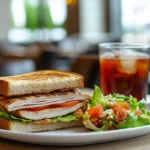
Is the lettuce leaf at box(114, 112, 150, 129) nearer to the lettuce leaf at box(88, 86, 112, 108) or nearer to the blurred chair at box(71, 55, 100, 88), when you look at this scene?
the lettuce leaf at box(88, 86, 112, 108)

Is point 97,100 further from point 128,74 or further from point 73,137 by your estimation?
point 128,74

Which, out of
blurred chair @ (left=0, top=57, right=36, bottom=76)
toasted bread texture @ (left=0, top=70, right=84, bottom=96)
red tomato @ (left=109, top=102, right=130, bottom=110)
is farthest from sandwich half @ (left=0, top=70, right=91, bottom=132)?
blurred chair @ (left=0, top=57, right=36, bottom=76)

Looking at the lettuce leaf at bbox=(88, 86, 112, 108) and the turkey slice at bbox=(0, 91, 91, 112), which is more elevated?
the turkey slice at bbox=(0, 91, 91, 112)

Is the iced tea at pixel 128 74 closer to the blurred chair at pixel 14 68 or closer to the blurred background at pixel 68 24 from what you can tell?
the blurred chair at pixel 14 68

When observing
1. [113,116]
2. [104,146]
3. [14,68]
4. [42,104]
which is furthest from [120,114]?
[14,68]

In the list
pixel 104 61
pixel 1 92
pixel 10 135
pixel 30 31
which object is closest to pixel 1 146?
pixel 10 135

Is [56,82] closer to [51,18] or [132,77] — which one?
[132,77]
